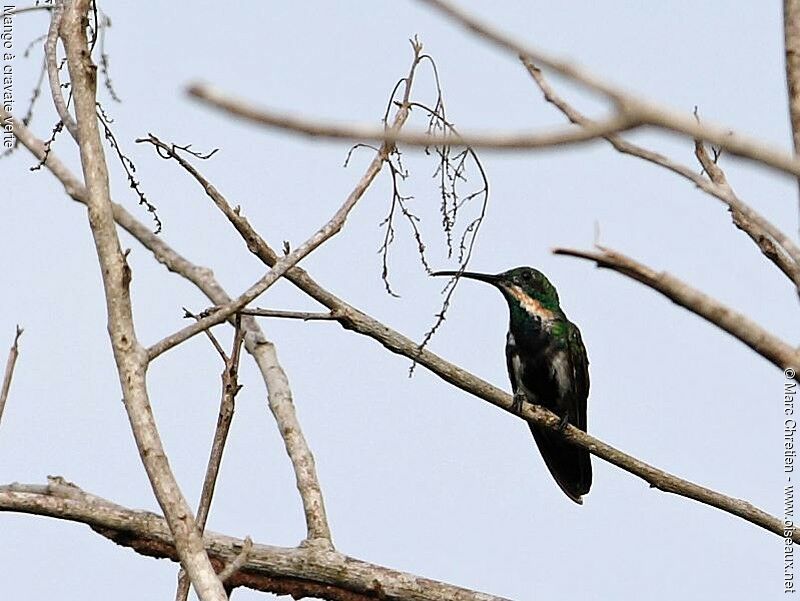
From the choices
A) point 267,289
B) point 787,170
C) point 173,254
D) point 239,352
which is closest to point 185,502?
point 239,352

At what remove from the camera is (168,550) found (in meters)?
4.26

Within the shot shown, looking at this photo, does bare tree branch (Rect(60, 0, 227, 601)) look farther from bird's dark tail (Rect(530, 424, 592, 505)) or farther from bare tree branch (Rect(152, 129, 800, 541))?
bird's dark tail (Rect(530, 424, 592, 505))

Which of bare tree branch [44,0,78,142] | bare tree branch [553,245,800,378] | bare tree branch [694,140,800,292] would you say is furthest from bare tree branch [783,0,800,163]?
bare tree branch [44,0,78,142]

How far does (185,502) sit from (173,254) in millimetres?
2982

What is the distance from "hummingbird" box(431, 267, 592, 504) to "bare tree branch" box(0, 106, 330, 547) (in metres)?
2.66

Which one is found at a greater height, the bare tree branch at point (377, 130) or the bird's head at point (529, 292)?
the bird's head at point (529, 292)

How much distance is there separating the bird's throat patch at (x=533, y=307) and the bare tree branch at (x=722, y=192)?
489 centimetres

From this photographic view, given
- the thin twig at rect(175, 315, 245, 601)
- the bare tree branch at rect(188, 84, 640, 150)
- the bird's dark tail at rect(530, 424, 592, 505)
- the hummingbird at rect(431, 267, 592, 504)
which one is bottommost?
the bare tree branch at rect(188, 84, 640, 150)

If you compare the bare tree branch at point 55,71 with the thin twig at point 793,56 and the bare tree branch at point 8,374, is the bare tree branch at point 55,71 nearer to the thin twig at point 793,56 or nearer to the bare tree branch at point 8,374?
the bare tree branch at point 8,374

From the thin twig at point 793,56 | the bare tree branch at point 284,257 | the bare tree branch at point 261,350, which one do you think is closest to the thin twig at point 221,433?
the bare tree branch at point 284,257

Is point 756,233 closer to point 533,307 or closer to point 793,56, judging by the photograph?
point 793,56

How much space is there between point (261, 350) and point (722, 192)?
402cm

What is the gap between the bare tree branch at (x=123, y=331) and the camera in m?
2.60

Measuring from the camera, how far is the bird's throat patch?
834 cm
